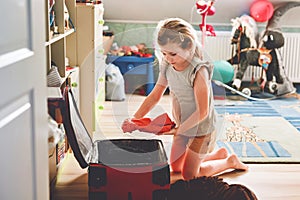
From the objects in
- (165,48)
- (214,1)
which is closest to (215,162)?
(165,48)

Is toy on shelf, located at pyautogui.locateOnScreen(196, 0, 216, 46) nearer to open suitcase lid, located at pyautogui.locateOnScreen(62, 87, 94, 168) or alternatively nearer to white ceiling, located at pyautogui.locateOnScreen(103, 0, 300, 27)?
white ceiling, located at pyautogui.locateOnScreen(103, 0, 300, 27)

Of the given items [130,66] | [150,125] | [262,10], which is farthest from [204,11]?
[150,125]

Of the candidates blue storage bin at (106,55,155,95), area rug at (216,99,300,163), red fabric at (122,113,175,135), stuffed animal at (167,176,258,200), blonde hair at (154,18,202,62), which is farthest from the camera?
blue storage bin at (106,55,155,95)

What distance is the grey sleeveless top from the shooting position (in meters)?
2.40

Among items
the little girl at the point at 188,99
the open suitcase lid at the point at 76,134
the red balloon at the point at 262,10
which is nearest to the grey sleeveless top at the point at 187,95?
the little girl at the point at 188,99

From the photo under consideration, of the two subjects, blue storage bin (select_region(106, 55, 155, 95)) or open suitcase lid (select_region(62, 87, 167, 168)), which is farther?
blue storage bin (select_region(106, 55, 155, 95))

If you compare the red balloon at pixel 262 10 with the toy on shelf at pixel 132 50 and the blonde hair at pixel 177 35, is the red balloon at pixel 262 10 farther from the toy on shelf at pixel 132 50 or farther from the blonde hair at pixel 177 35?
the blonde hair at pixel 177 35

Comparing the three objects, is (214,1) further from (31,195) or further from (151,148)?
(31,195)

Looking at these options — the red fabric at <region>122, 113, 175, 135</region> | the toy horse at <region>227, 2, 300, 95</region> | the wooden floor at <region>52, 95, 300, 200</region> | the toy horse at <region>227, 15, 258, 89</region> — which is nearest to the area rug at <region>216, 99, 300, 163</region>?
the wooden floor at <region>52, 95, 300, 200</region>

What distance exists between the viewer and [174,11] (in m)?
4.68

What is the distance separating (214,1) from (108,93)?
1297 mm

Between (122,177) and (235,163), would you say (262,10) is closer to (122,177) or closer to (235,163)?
(235,163)

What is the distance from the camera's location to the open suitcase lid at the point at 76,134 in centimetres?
202

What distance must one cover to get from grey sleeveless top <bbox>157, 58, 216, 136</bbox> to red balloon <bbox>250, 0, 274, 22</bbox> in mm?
2243
